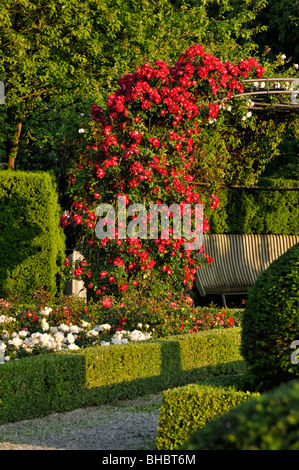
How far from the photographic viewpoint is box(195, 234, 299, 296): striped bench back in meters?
12.0

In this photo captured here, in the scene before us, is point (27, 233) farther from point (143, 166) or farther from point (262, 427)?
point (262, 427)

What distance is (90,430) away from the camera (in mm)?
4691

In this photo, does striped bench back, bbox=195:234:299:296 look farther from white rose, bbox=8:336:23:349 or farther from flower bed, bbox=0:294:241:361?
white rose, bbox=8:336:23:349

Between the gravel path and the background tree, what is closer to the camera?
the gravel path

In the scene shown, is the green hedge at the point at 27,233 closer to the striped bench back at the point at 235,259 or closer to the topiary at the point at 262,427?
the striped bench back at the point at 235,259

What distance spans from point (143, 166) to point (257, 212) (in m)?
4.90

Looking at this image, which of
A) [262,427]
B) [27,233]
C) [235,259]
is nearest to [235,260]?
[235,259]

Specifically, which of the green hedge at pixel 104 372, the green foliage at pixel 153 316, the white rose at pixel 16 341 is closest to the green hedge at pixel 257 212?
the green foliage at pixel 153 316

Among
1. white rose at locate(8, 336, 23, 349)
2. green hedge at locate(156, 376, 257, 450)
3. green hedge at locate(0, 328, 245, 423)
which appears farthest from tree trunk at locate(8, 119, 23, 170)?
green hedge at locate(156, 376, 257, 450)

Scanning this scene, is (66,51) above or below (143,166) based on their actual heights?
above

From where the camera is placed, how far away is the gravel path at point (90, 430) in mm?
4312

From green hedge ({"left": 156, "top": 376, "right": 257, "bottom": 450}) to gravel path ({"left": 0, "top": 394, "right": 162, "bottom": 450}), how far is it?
1.02 ft

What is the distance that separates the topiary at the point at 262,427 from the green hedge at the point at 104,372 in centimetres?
364

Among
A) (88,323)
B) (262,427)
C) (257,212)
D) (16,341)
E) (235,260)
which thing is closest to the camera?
(262,427)
